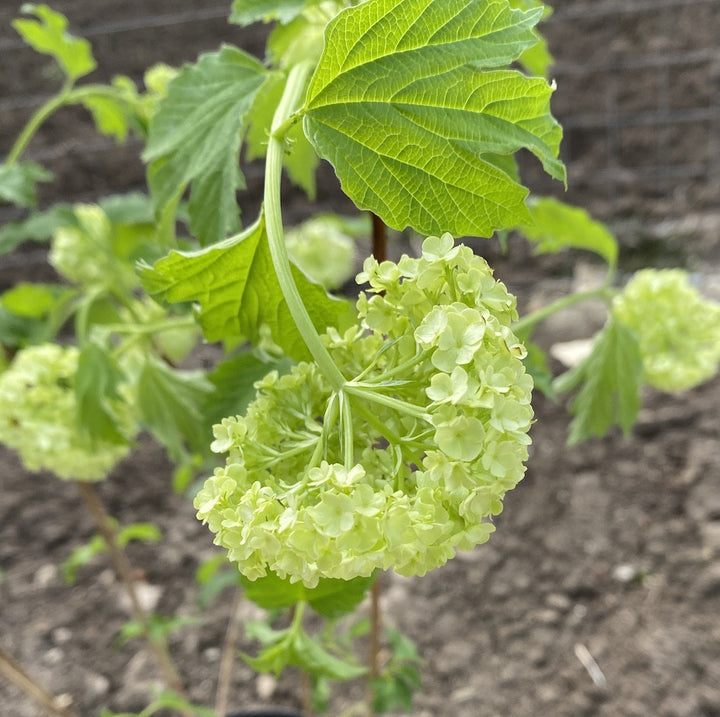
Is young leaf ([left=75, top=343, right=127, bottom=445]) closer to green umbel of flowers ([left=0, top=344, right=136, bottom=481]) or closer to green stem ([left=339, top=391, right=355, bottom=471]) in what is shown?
green umbel of flowers ([left=0, top=344, right=136, bottom=481])

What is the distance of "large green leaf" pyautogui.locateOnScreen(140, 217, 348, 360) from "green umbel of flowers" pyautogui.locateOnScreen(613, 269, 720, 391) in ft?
2.52

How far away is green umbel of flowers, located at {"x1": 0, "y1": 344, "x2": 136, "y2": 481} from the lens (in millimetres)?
1008

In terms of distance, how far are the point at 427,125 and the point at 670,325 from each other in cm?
87

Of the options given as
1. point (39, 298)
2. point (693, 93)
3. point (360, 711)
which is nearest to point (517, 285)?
point (693, 93)

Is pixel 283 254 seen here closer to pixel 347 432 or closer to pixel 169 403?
pixel 347 432

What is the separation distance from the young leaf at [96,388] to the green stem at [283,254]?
0.48m

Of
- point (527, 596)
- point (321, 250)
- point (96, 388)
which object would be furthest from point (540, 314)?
point (527, 596)

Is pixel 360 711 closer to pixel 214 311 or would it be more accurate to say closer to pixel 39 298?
pixel 39 298

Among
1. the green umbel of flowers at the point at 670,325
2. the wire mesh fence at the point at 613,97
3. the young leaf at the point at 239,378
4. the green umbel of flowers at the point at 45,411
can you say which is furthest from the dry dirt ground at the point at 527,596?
the wire mesh fence at the point at 613,97

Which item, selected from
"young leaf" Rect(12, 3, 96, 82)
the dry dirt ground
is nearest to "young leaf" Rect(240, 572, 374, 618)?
"young leaf" Rect(12, 3, 96, 82)

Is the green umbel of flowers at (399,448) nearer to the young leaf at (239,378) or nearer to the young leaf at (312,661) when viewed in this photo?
the young leaf at (239,378)

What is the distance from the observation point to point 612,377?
1.09m

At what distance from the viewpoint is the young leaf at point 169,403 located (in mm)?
996

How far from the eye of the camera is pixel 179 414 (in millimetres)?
1011
